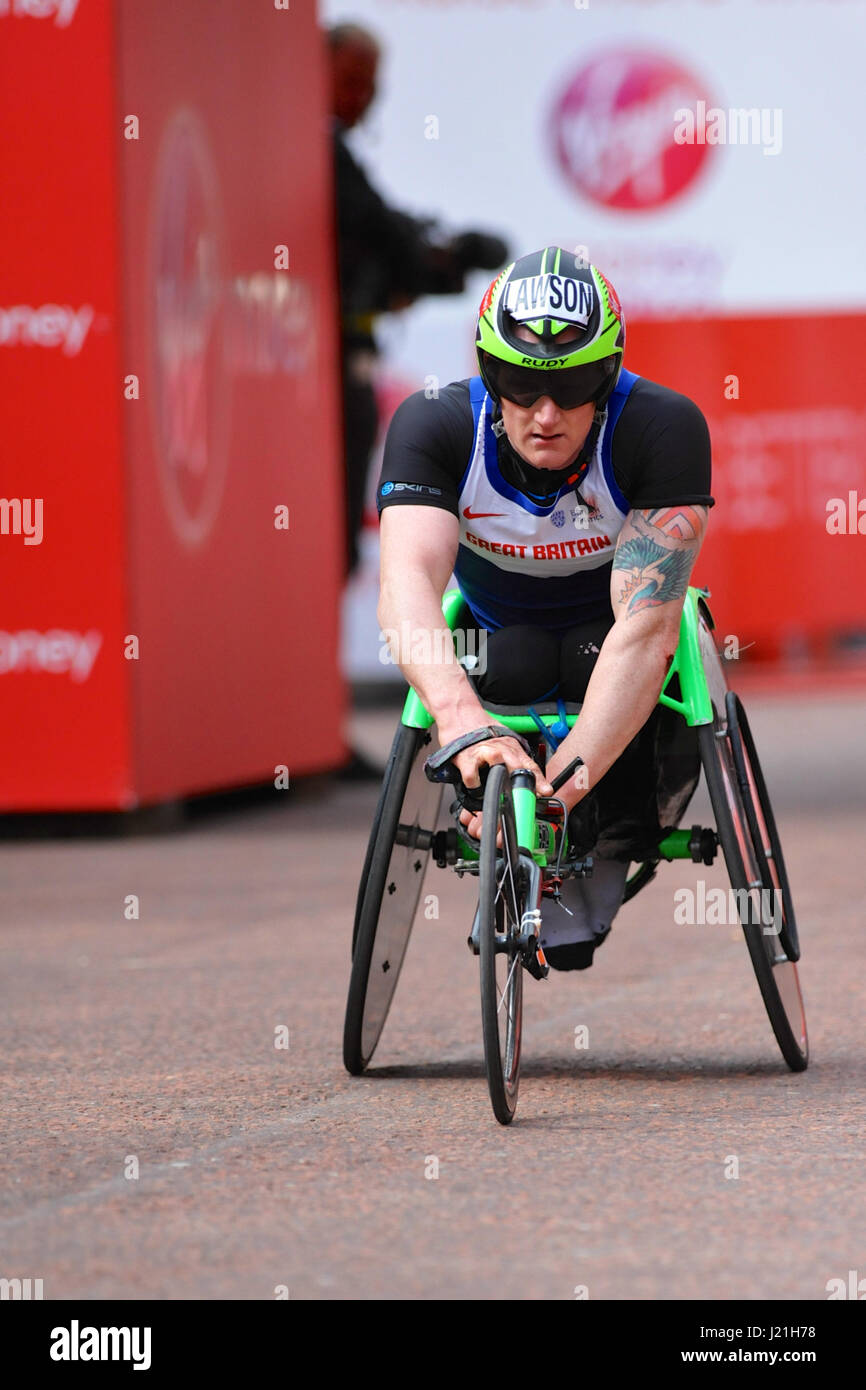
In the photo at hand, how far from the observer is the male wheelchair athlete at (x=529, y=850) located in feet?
14.2

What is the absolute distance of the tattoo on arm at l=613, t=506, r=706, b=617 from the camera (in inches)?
181

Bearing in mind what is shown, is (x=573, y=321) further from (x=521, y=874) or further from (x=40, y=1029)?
(x=40, y=1029)

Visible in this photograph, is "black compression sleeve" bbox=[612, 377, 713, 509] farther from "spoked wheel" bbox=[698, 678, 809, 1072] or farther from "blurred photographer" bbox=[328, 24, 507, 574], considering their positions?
"blurred photographer" bbox=[328, 24, 507, 574]

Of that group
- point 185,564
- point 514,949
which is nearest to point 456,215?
point 185,564

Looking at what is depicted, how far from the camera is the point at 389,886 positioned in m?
4.83

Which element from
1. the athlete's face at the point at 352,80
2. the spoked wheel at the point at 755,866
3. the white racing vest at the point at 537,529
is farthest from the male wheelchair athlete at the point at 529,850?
the athlete's face at the point at 352,80

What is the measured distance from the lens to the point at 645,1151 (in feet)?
13.6

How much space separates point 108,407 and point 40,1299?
22.7 feet

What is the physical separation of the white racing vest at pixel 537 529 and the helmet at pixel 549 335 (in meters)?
0.14

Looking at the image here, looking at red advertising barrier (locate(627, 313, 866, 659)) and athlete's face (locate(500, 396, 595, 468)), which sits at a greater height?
athlete's face (locate(500, 396, 595, 468))

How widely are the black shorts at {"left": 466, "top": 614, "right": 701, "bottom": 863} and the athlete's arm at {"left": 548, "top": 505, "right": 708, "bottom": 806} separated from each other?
21 cm

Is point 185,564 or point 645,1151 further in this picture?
point 185,564

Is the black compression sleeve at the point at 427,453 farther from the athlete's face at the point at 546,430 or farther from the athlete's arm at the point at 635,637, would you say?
the athlete's arm at the point at 635,637

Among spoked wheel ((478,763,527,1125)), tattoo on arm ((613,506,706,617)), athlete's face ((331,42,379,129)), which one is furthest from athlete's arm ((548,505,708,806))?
athlete's face ((331,42,379,129))
